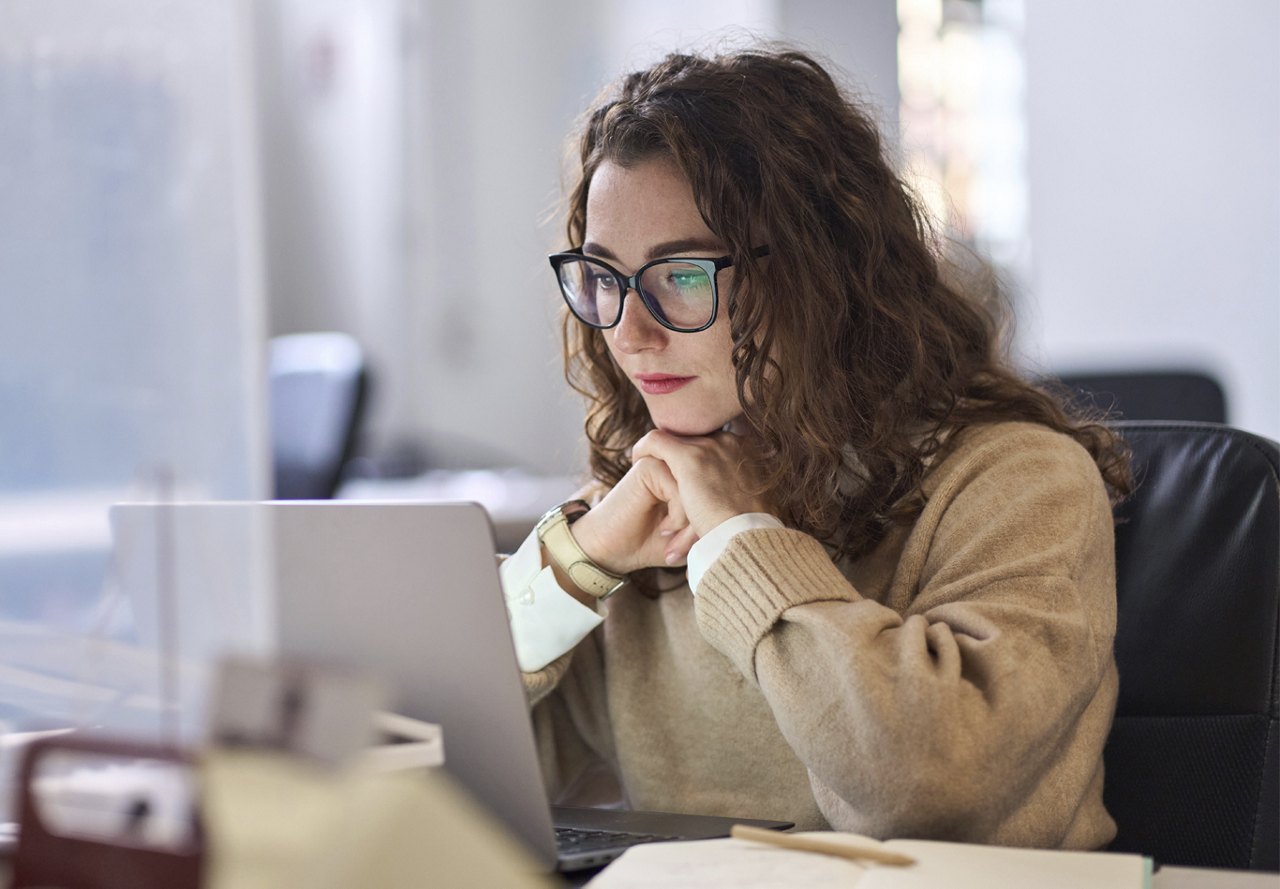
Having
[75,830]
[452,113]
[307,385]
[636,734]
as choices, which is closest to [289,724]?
[75,830]

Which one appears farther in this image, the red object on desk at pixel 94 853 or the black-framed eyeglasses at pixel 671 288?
the black-framed eyeglasses at pixel 671 288

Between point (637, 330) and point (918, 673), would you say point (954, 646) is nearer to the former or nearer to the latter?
point (918, 673)

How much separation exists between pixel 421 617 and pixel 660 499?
1.26 feet

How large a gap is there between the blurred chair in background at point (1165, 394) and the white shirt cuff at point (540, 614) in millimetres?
825

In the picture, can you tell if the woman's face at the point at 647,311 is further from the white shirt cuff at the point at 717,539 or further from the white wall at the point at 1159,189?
the white wall at the point at 1159,189

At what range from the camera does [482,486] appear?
3729 millimetres

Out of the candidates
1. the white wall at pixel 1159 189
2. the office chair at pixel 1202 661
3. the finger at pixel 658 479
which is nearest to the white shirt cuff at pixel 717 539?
the finger at pixel 658 479

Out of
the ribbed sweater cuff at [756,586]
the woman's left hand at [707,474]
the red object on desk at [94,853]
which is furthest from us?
the woman's left hand at [707,474]

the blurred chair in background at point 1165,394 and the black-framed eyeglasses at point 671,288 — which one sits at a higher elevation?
the black-framed eyeglasses at point 671,288

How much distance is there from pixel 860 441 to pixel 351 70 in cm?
385

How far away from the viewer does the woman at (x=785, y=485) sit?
0.96 metres

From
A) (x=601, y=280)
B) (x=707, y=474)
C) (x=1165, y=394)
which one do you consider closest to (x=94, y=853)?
(x=707, y=474)

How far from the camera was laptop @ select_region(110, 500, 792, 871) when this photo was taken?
80cm

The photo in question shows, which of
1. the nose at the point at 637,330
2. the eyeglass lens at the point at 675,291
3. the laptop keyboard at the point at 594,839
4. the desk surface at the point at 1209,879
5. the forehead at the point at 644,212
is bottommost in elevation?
the laptop keyboard at the point at 594,839
